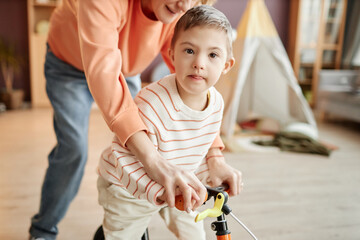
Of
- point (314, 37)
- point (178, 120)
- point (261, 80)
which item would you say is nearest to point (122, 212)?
point (178, 120)

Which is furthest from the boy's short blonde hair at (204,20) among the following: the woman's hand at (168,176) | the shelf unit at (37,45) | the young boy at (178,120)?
the shelf unit at (37,45)

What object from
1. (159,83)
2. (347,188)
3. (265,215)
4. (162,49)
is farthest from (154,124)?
(347,188)

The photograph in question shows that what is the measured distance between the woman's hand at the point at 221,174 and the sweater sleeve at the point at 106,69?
0.73 ft

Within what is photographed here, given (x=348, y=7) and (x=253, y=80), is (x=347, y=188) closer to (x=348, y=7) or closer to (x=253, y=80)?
(x=253, y=80)

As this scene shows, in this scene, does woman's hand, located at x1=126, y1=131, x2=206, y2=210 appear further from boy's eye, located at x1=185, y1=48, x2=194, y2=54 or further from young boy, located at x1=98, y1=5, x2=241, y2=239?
boy's eye, located at x1=185, y1=48, x2=194, y2=54

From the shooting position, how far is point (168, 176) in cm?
67

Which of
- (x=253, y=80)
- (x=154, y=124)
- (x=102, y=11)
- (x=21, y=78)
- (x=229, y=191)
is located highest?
(x=102, y=11)

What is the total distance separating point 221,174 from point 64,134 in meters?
0.59

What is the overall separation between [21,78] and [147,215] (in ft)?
15.4

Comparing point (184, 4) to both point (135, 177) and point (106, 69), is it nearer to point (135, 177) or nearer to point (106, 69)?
point (106, 69)

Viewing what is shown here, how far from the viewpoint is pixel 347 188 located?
209cm

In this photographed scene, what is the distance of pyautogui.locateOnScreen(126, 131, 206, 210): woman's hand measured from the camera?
65 centimetres

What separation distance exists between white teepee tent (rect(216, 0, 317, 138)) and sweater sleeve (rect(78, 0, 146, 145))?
96.1 inches

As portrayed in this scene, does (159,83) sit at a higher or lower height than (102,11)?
lower
